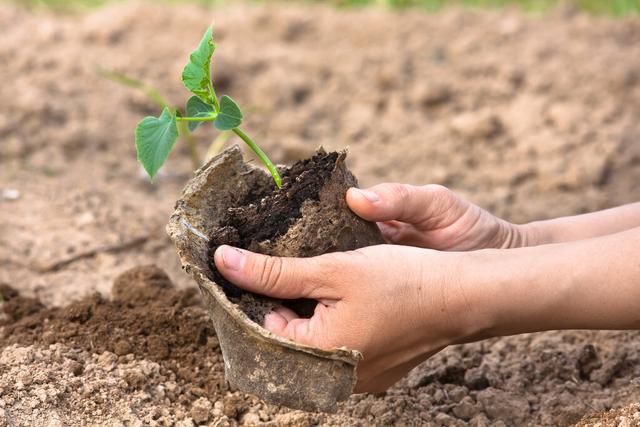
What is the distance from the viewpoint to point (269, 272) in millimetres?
1550

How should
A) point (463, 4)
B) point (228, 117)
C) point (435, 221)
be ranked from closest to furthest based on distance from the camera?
1. point (228, 117)
2. point (435, 221)
3. point (463, 4)

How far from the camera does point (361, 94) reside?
13.4 feet

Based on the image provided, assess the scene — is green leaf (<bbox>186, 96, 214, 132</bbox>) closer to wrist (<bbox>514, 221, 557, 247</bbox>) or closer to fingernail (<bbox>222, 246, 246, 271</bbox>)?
fingernail (<bbox>222, 246, 246, 271</bbox>)

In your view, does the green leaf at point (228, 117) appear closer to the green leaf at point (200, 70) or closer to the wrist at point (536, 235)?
the green leaf at point (200, 70)

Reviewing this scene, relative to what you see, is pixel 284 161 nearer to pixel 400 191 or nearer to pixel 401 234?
pixel 401 234

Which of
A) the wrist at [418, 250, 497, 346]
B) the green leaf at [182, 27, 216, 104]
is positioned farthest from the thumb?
the green leaf at [182, 27, 216, 104]

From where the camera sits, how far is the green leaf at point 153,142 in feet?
4.89

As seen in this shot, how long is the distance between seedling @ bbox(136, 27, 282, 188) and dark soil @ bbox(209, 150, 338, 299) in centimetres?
4

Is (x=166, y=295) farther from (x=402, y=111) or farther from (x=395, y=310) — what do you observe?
(x=402, y=111)

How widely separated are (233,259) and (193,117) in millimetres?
298

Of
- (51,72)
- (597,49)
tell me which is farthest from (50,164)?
(597,49)

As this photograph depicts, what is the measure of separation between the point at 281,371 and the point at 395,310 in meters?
0.24

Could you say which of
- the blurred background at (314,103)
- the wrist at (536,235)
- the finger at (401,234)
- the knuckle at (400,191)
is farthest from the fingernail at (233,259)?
the blurred background at (314,103)

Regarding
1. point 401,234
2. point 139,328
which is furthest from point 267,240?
point 139,328
